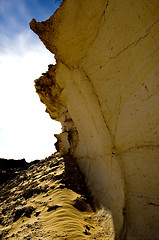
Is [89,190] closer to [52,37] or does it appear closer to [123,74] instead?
[123,74]

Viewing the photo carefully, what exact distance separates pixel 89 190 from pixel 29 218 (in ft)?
4.49

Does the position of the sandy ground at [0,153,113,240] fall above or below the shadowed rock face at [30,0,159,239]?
below

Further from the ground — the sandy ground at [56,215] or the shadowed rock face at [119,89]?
the shadowed rock face at [119,89]

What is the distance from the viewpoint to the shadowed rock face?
1.71 m

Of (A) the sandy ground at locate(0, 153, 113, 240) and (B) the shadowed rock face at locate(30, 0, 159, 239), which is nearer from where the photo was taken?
(B) the shadowed rock face at locate(30, 0, 159, 239)

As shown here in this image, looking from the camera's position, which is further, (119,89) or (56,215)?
(56,215)

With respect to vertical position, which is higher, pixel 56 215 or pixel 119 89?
pixel 119 89

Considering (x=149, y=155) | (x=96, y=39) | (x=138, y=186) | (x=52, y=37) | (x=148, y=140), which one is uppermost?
(x=52, y=37)

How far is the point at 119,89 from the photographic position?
2.19 meters

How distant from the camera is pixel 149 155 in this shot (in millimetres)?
1829

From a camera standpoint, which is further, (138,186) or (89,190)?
(89,190)

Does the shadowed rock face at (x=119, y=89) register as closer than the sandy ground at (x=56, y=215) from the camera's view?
Yes

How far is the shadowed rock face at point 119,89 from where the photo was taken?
1.71 meters

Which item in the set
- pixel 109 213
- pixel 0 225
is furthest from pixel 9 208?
pixel 109 213
